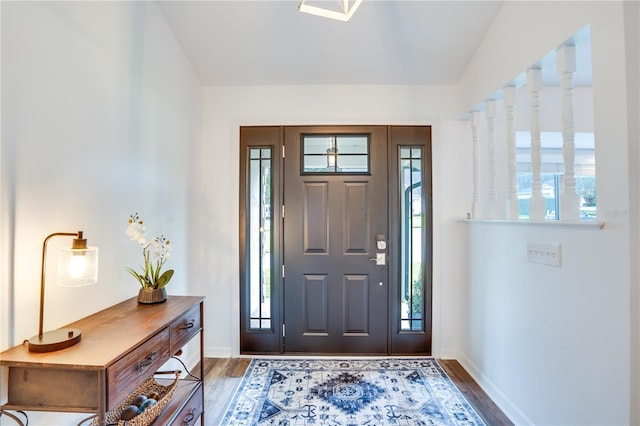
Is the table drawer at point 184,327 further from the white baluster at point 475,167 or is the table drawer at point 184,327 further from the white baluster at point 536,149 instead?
the white baluster at point 475,167

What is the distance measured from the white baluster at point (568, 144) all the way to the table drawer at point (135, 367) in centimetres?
212

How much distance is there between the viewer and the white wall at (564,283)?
1.27m

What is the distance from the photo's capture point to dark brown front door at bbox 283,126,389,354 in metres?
2.76

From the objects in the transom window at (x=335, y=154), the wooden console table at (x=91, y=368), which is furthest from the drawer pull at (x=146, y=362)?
the transom window at (x=335, y=154)

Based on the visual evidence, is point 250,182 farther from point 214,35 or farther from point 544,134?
point 544,134

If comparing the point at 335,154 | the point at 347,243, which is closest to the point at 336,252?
the point at 347,243

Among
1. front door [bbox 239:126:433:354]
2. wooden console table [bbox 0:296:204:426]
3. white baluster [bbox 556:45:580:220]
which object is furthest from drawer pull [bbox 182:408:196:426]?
white baluster [bbox 556:45:580:220]

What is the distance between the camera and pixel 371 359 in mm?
2713

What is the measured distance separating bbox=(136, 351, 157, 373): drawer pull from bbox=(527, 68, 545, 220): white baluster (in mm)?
2181

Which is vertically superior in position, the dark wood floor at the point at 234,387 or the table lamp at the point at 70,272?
the table lamp at the point at 70,272

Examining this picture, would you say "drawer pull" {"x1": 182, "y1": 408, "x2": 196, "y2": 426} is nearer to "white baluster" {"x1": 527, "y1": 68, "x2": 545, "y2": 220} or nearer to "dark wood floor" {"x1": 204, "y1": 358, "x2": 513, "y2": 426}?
"dark wood floor" {"x1": 204, "y1": 358, "x2": 513, "y2": 426}

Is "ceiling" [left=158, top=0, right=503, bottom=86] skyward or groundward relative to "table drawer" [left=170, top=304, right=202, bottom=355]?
skyward

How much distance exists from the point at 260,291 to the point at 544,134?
3123 millimetres

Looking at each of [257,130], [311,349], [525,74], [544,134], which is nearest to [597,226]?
[525,74]
